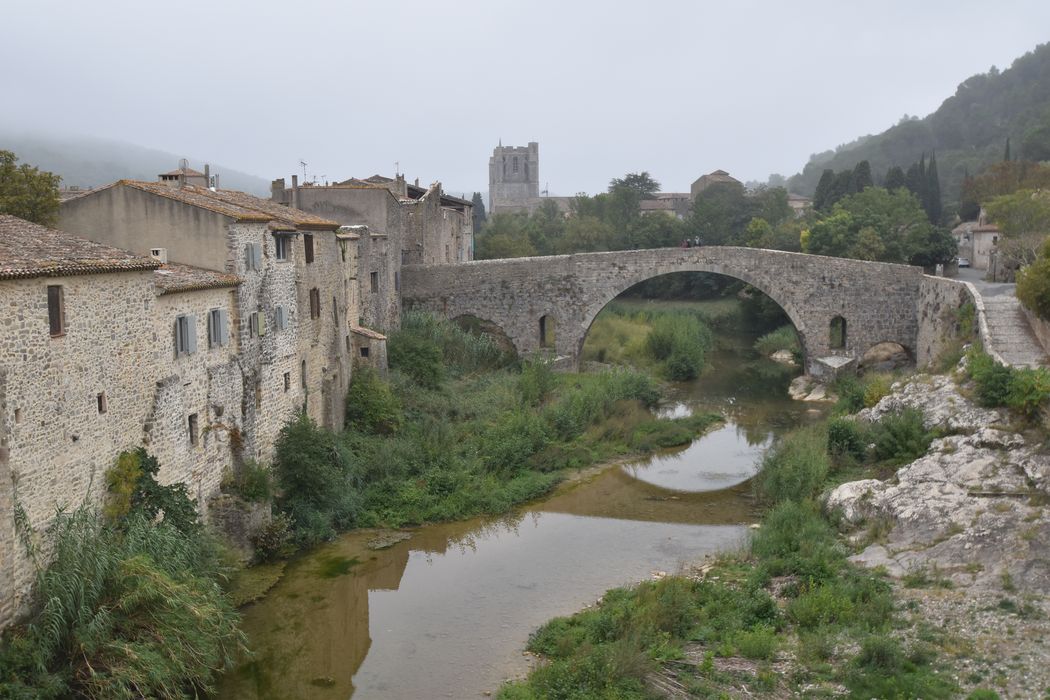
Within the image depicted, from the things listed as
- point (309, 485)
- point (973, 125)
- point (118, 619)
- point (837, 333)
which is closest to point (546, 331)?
point (837, 333)

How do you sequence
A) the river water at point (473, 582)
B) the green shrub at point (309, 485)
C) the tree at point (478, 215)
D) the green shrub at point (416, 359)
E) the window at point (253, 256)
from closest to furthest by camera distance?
the river water at point (473, 582)
the window at point (253, 256)
the green shrub at point (309, 485)
the green shrub at point (416, 359)
the tree at point (478, 215)

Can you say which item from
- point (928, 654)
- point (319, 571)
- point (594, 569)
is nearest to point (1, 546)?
point (319, 571)

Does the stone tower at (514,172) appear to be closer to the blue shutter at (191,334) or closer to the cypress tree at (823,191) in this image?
the cypress tree at (823,191)

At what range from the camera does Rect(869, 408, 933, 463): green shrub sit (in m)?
18.2

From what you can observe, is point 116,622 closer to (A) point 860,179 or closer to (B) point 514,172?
(A) point 860,179

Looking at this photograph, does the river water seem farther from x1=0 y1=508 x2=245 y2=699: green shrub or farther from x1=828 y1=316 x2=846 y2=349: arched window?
x1=828 y1=316 x2=846 y2=349: arched window

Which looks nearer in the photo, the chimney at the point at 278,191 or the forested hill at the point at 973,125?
the chimney at the point at 278,191

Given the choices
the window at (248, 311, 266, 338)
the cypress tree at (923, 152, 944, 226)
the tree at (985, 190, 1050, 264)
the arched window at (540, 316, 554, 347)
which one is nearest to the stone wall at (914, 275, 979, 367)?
the tree at (985, 190, 1050, 264)

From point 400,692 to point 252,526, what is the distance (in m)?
4.76

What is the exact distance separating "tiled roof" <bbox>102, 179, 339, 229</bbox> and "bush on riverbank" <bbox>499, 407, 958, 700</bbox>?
27.3ft

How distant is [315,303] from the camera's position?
19.6 metres

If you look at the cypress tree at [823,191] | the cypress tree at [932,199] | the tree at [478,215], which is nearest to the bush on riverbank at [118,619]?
the cypress tree at [823,191]

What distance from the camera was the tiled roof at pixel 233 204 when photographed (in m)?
15.8

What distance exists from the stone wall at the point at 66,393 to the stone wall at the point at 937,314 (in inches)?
726
